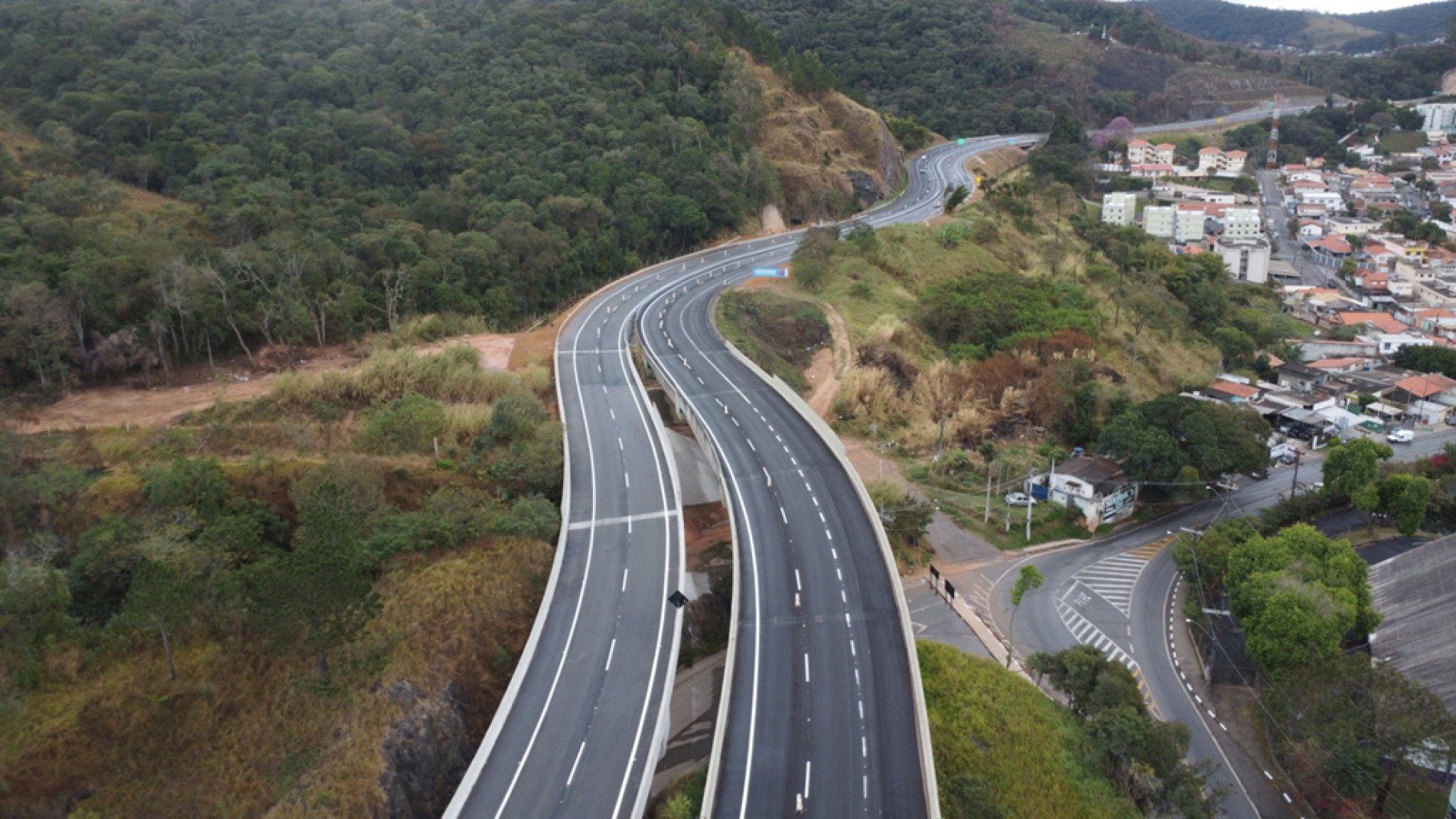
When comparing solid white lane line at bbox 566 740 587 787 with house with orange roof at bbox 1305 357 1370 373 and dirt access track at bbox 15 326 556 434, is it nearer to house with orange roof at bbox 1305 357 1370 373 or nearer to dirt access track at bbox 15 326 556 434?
dirt access track at bbox 15 326 556 434

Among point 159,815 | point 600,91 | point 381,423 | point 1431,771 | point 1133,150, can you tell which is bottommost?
point 1431,771

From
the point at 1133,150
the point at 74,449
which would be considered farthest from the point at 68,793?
the point at 1133,150

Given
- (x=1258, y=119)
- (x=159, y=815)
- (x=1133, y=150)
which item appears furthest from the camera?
(x=1258, y=119)

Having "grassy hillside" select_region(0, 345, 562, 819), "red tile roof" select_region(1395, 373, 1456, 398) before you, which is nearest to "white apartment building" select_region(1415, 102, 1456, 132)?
"red tile roof" select_region(1395, 373, 1456, 398)

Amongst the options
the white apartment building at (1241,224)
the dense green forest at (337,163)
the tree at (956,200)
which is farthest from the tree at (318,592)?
the white apartment building at (1241,224)

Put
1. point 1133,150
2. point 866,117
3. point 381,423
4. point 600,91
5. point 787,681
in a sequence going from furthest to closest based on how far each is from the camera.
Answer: point 1133,150
point 866,117
point 600,91
point 381,423
point 787,681

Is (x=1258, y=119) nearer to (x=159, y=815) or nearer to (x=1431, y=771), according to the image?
(x=1431, y=771)
